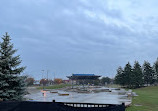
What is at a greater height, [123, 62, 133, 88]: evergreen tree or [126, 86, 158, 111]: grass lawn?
[123, 62, 133, 88]: evergreen tree

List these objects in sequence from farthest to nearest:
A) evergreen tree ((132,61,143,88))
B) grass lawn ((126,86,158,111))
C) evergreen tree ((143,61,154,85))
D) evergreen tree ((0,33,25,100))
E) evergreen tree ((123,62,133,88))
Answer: evergreen tree ((143,61,154,85)) → evergreen tree ((123,62,133,88)) → evergreen tree ((132,61,143,88)) → grass lawn ((126,86,158,111)) → evergreen tree ((0,33,25,100))

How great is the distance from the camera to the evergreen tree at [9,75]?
1167 centimetres

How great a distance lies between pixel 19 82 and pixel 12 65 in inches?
58.1

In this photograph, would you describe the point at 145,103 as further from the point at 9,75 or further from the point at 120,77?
the point at 120,77

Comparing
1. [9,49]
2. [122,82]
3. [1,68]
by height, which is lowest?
[122,82]

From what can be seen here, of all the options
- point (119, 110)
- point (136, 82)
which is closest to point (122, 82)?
point (136, 82)

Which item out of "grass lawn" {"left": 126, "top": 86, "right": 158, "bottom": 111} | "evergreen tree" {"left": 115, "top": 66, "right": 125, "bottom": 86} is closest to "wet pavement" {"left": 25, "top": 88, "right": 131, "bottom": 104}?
"grass lawn" {"left": 126, "top": 86, "right": 158, "bottom": 111}

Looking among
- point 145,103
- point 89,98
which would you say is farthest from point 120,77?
point 145,103

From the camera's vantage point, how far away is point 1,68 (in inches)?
469

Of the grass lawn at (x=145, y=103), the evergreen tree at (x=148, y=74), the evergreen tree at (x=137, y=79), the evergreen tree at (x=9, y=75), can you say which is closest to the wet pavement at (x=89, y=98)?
the grass lawn at (x=145, y=103)

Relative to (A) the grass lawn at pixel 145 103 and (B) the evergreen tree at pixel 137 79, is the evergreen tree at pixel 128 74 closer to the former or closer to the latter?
(B) the evergreen tree at pixel 137 79

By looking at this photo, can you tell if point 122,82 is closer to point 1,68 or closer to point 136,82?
point 136,82

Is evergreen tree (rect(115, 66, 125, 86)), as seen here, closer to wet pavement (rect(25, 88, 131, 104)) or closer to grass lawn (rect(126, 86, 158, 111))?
wet pavement (rect(25, 88, 131, 104))

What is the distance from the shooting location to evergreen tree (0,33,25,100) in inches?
460
